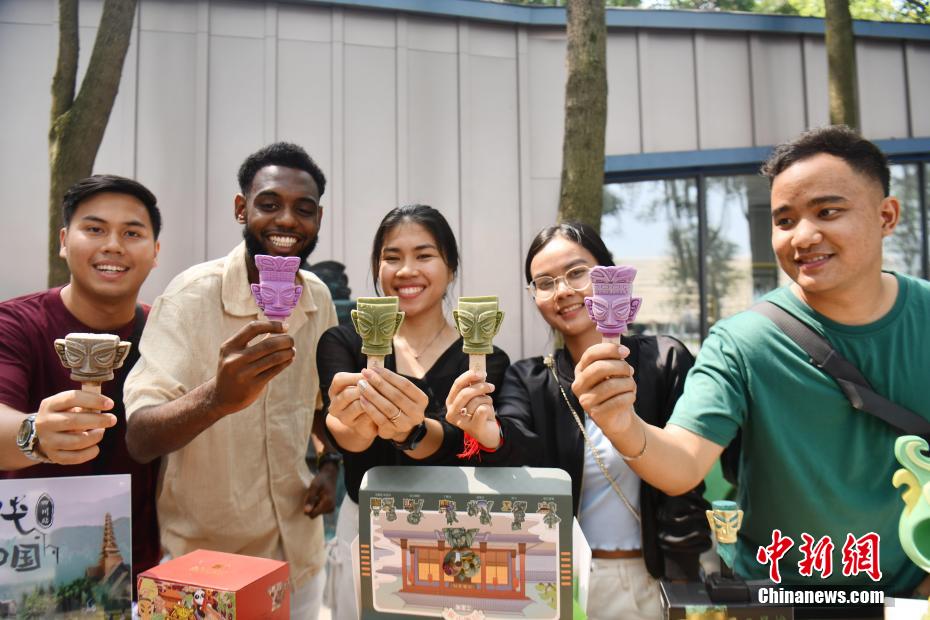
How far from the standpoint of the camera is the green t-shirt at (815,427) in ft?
7.23

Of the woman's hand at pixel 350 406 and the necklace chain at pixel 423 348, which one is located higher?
the necklace chain at pixel 423 348

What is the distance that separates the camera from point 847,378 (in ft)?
7.26

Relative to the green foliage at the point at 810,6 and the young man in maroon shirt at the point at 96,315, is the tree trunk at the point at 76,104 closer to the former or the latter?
the young man in maroon shirt at the point at 96,315

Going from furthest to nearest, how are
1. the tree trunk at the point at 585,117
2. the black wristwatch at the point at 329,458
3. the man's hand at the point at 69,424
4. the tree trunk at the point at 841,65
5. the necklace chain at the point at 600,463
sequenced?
the tree trunk at the point at 841,65, the tree trunk at the point at 585,117, the black wristwatch at the point at 329,458, the necklace chain at the point at 600,463, the man's hand at the point at 69,424

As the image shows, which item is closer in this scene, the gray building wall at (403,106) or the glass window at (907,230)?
the gray building wall at (403,106)

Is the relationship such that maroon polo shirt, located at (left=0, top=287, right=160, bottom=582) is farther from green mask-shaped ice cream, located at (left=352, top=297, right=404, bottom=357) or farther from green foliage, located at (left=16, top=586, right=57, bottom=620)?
green mask-shaped ice cream, located at (left=352, top=297, right=404, bottom=357)

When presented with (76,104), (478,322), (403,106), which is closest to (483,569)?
(478,322)

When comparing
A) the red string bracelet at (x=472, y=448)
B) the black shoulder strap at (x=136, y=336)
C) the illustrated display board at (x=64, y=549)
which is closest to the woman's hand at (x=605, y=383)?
the red string bracelet at (x=472, y=448)

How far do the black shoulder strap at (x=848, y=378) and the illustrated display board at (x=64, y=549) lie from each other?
2445 mm

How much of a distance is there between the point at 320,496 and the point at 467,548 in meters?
1.34

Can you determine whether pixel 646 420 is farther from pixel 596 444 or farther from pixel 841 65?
pixel 841 65

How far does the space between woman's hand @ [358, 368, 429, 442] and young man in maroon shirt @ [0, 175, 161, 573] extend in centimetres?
125

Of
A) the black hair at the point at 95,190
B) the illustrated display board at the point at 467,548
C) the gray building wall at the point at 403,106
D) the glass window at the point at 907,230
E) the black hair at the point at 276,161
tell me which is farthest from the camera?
the glass window at the point at 907,230

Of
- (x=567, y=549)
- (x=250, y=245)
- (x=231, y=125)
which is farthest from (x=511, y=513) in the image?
(x=231, y=125)
